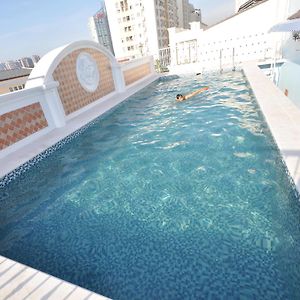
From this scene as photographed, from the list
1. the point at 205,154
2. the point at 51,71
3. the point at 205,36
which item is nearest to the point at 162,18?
the point at 205,36

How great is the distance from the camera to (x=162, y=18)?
157 feet

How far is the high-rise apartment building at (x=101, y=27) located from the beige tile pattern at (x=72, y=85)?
4831 inches

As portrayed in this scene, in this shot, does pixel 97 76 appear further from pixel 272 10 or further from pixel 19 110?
pixel 272 10

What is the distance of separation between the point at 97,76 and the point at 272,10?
54.9 feet

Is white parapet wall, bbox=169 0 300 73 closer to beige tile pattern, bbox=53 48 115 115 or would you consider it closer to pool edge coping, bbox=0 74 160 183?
beige tile pattern, bbox=53 48 115 115

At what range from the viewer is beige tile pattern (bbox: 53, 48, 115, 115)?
378 inches

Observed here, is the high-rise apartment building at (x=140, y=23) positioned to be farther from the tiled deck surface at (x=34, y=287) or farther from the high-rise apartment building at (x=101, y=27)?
the high-rise apartment building at (x=101, y=27)

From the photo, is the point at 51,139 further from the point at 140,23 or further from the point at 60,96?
the point at 140,23

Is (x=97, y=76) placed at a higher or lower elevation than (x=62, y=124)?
higher

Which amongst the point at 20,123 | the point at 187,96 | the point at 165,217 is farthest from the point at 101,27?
the point at 165,217

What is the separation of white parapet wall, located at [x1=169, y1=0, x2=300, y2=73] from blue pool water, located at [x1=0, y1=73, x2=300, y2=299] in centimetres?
1440

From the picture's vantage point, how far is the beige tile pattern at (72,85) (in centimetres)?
961

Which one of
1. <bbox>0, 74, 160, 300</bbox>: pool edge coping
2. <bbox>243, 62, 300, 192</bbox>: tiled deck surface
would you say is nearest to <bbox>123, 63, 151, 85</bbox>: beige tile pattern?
<bbox>0, 74, 160, 300</bbox>: pool edge coping

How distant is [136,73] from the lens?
1730 cm
